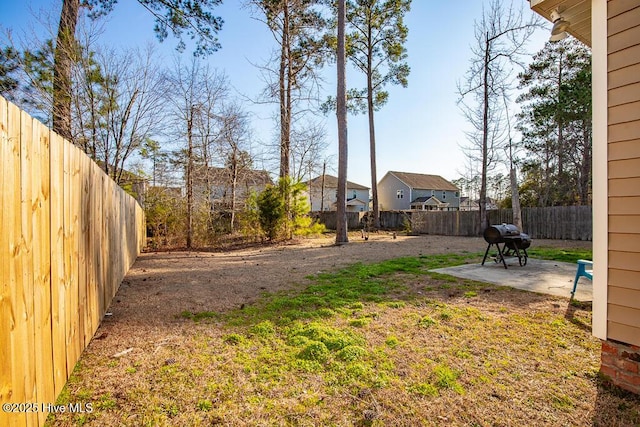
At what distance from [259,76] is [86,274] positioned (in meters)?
11.9

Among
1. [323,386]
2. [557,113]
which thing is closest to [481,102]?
[557,113]

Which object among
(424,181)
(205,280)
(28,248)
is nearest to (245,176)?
(205,280)

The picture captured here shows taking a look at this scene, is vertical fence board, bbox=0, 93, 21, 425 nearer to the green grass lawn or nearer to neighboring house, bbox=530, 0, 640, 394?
the green grass lawn

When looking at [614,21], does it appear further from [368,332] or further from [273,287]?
[273,287]

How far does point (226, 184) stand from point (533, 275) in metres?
9.85

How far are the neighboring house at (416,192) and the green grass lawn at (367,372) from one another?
30.2 meters

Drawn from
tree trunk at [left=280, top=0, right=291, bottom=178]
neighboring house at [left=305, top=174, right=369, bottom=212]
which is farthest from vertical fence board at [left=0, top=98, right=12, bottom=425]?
neighboring house at [left=305, top=174, right=369, bottom=212]

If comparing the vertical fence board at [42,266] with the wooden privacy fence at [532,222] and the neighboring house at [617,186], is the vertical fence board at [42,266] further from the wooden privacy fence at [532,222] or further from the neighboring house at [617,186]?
the wooden privacy fence at [532,222]

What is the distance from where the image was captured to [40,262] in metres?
1.56

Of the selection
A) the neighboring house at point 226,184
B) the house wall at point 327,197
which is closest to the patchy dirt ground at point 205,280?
the neighboring house at point 226,184

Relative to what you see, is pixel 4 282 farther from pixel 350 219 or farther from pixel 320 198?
pixel 320 198

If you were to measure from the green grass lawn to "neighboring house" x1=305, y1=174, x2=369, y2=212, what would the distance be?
27.6 m

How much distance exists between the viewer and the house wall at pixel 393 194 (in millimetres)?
32969

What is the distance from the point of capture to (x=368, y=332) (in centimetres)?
288
